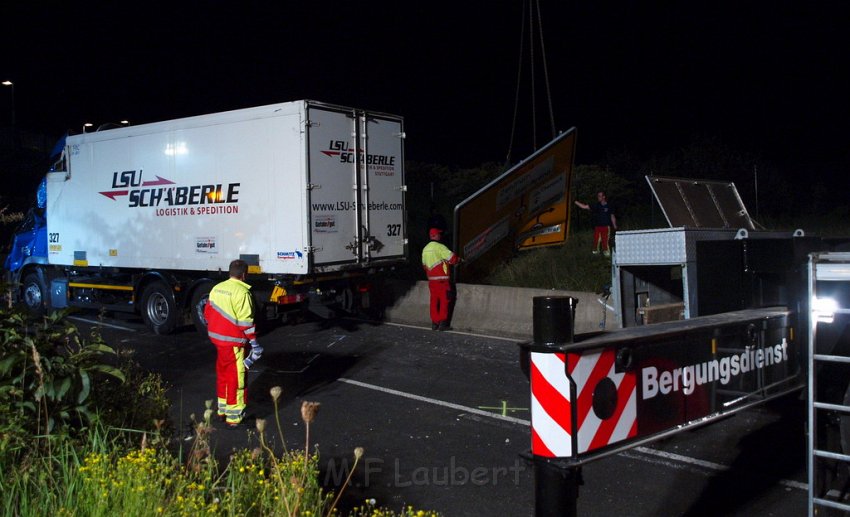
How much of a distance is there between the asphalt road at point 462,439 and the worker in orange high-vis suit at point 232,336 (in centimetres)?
38

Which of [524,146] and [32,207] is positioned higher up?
[524,146]

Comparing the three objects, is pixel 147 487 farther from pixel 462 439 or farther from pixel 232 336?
pixel 232 336

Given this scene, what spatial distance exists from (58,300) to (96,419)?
11947 mm

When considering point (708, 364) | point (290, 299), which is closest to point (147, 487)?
point (708, 364)

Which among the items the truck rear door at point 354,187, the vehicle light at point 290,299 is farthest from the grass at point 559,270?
the vehicle light at point 290,299

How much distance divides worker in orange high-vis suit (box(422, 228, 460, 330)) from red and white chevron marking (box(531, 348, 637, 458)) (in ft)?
31.5

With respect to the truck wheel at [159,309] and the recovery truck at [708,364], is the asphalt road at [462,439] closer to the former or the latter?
the recovery truck at [708,364]

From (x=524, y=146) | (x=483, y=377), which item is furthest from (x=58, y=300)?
(x=524, y=146)

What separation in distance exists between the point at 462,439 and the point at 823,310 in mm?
3682

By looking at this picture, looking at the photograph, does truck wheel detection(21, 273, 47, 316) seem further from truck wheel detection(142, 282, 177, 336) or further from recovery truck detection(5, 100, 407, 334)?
truck wheel detection(142, 282, 177, 336)

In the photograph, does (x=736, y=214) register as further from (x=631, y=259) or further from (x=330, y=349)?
(x=330, y=349)

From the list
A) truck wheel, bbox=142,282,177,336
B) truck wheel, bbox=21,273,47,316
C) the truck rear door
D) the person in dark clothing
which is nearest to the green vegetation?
the truck rear door

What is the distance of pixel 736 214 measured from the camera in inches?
385

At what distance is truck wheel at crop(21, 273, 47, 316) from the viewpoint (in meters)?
15.3
